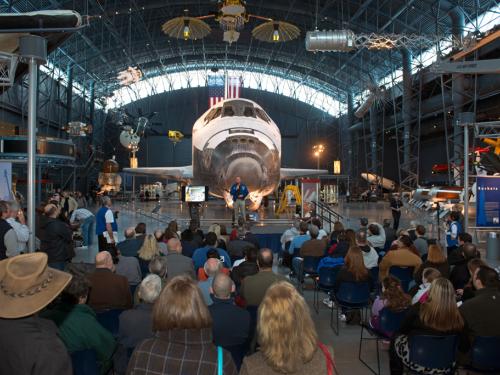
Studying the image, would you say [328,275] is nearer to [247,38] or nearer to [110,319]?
[110,319]

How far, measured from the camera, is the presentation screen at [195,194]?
35.8ft

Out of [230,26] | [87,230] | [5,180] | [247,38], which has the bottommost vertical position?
[87,230]

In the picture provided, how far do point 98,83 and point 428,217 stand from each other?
90.8 feet

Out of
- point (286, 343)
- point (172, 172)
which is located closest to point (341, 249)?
point (286, 343)

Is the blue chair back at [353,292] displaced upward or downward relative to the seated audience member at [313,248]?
downward

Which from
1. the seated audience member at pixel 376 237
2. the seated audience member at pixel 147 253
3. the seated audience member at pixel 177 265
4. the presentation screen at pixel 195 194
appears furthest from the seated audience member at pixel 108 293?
the presentation screen at pixel 195 194

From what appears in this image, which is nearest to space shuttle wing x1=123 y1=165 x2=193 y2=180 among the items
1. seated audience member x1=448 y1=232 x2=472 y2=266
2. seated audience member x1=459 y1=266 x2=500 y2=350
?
seated audience member x1=448 y1=232 x2=472 y2=266

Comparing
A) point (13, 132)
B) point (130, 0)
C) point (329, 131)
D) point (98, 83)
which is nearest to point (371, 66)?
point (329, 131)

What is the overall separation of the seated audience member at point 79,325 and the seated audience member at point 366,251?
372cm

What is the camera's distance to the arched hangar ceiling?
2289 centimetres

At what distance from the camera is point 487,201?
29.9ft

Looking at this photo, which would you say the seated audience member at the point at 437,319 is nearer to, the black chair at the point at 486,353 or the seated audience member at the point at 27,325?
the black chair at the point at 486,353

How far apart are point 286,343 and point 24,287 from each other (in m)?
0.93

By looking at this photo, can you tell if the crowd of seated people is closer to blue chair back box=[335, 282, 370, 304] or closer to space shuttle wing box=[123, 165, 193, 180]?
blue chair back box=[335, 282, 370, 304]
